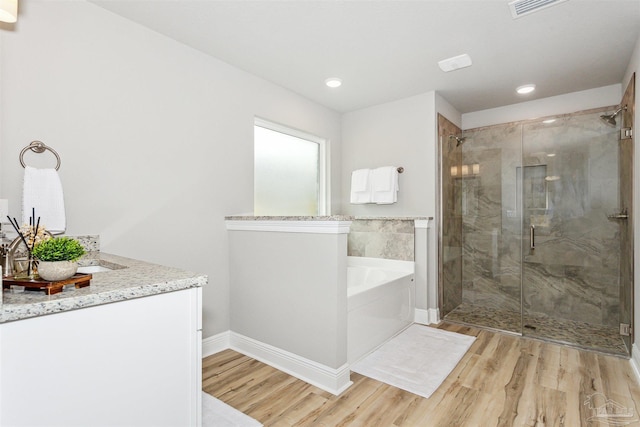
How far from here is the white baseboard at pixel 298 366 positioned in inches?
80.6

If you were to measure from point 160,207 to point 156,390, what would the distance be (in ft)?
4.75

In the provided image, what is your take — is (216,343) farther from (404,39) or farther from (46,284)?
(404,39)

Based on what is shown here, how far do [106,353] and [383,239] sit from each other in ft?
9.43

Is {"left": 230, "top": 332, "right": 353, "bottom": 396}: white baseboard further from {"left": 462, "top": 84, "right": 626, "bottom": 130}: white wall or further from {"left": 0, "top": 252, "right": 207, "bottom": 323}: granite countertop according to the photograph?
{"left": 462, "top": 84, "right": 626, "bottom": 130}: white wall

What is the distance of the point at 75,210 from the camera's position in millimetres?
1905

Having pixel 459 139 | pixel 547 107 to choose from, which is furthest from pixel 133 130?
pixel 547 107

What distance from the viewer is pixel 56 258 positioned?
1049 millimetres

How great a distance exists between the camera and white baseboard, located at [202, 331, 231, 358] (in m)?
2.52

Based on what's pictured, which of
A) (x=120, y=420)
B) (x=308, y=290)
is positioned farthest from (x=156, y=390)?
(x=308, y=290)

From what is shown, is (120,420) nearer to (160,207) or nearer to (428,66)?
(160,207)

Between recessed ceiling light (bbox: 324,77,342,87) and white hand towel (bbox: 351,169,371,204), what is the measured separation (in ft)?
3.27

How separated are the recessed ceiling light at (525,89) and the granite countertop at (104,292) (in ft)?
11.3

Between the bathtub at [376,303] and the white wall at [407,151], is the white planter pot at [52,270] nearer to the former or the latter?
the bathtub at [376,303]

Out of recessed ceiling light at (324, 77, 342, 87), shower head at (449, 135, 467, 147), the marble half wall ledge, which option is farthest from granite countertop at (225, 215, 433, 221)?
recessed ceiling light at (324, 77, 342, 87)
